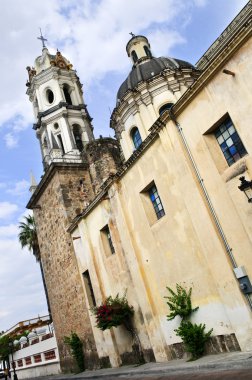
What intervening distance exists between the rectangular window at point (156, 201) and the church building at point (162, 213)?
0.06m

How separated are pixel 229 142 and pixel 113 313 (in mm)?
7536

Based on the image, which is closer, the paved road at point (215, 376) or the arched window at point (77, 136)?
the paved road at point (215, 376)

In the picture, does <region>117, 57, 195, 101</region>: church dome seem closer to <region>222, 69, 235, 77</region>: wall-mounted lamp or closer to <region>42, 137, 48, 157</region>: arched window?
<region>42, 137, 48, 157</region>: arched window

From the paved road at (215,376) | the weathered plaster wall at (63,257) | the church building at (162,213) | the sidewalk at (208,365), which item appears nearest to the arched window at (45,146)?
the weathered plaster wall at (63,257)

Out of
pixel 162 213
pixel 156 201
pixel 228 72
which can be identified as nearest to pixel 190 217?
pixel 162 213

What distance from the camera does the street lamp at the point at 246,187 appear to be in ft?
25.5

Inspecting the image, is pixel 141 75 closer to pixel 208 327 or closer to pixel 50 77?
pixel 50 77

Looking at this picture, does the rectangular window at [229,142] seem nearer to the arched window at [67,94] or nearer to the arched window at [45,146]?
the arched window at [45,146]

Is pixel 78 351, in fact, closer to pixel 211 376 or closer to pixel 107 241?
pixel 107 241

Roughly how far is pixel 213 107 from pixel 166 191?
312 cm

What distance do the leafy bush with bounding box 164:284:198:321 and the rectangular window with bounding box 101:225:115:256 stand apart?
16.1ft

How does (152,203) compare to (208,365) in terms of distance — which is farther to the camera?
(152,203)

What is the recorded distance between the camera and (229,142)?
909 centimetres

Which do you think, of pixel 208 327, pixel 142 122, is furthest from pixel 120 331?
pixel 142 122
